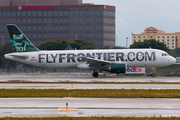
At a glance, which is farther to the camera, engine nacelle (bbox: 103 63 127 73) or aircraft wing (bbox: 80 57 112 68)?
aircraft wing (bbox: 80 57 112 68)

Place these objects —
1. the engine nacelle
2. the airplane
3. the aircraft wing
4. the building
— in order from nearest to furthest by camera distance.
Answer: the engine nacelle < the aircraft wing < the airplane < the building

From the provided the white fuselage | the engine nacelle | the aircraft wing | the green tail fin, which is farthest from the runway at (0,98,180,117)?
the green tail fin

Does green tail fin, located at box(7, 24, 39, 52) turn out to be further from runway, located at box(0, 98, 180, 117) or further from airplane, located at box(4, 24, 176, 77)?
runway, located at box(0, 98, 180, 117)

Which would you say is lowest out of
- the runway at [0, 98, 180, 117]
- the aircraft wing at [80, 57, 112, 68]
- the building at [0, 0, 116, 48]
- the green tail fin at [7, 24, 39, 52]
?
the runway at [0, 98, 180, 117]

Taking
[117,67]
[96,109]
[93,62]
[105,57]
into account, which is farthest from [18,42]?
[96,109]

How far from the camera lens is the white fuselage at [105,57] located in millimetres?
43656

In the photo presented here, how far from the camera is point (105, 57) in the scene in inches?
1745

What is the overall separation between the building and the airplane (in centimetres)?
8083

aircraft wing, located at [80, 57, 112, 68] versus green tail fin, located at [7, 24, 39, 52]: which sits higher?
green tail fin, located at [7, 24, 39, 52]

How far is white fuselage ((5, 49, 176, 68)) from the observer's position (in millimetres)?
43656

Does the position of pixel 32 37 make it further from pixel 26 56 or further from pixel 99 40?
pixel 26 56

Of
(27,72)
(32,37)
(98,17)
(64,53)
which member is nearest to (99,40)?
(98,17)

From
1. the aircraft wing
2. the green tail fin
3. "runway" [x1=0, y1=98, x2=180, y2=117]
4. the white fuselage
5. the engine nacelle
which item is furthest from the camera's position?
the green tail fin

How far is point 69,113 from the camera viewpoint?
47.2 ft
